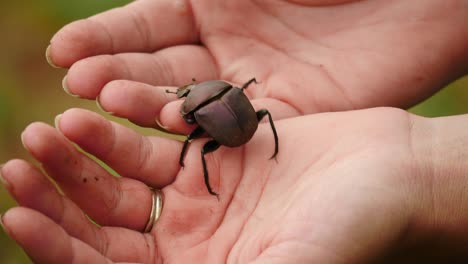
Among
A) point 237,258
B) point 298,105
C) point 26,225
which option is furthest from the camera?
point 298,105

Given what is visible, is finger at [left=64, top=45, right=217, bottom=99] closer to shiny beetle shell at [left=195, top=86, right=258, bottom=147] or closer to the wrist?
shiny beetle shell at [left=195, top=86, right=258, bottom=147]

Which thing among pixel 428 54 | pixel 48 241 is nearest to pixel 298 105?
pixel 428 54

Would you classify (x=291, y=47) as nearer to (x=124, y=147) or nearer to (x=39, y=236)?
(x=124, y=147)

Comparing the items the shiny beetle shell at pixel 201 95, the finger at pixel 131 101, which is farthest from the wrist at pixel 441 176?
the finger at pixel 131 101

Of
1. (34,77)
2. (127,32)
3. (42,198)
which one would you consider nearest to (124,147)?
(42,198)

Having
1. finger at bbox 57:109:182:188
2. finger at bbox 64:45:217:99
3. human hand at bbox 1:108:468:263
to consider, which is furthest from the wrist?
finger at bbox 64:45:217:99

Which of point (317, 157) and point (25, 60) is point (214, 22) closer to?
point (317, 157)

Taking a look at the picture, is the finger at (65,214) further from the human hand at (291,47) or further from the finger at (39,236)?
the human hand at (291,47)
